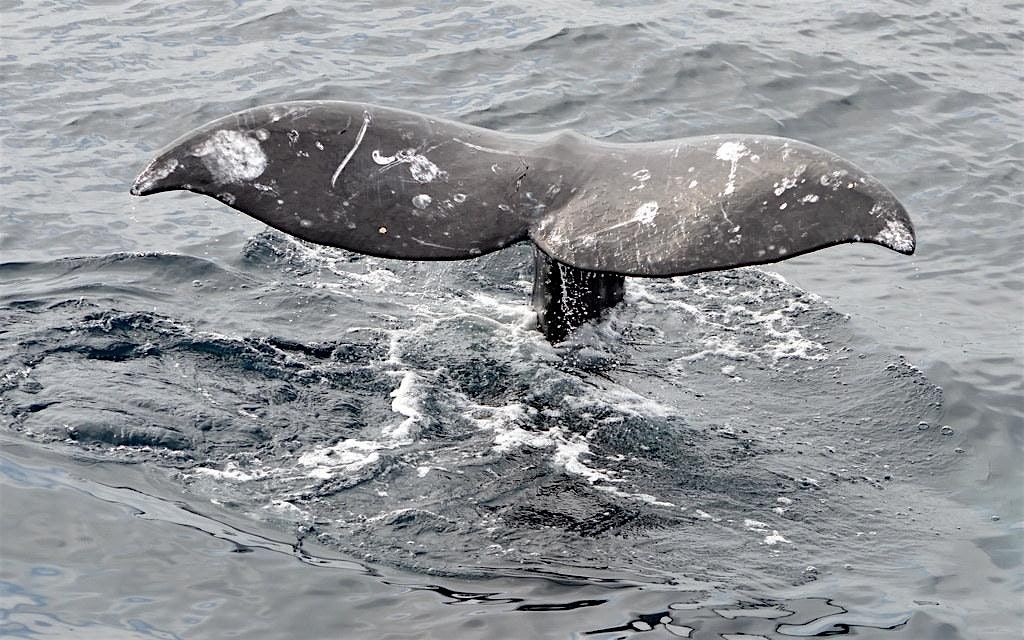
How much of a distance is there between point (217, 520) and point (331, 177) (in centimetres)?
155

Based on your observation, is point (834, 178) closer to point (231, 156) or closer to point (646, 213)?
point (646, 213)

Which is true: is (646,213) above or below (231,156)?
below

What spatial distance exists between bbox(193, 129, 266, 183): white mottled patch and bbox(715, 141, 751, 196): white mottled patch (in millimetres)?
1950

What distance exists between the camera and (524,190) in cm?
570

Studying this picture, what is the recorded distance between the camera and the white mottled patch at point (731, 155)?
5.29 meters

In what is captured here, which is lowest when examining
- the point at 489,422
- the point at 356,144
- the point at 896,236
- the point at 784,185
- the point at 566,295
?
the point at 489,422

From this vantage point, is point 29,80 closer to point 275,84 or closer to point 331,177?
point 275,84

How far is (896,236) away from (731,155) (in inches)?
34.8

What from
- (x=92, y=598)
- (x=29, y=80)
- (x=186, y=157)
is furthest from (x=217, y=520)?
(x=29, y=80)

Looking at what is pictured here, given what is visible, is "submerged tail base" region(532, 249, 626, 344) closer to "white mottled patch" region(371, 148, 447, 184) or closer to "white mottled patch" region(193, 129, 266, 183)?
"white mottled patch" region(371, 148, 447, 184)

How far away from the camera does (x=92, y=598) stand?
4938 mm

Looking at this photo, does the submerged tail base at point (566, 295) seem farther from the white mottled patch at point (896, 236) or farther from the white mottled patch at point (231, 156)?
the white mottled patch at point (896, 236)

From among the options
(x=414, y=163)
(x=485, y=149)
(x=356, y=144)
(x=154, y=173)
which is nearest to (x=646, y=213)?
(x=485, y=149)

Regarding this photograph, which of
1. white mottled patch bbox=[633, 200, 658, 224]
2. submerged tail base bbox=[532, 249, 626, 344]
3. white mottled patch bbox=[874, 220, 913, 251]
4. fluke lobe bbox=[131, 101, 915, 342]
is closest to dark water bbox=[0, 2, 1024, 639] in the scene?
submerged tail base bbox=[532, 249, 626, 344]
